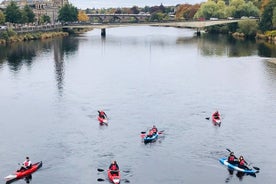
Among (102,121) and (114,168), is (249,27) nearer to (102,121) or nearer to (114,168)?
(102,121)

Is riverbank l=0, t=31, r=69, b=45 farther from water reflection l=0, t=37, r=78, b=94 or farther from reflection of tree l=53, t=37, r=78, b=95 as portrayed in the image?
reflection of tree l=53, t=37, r=78, b=95

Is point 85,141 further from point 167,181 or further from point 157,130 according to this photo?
point 167,181

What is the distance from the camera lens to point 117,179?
33875 mm

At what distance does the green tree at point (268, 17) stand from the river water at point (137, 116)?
135ft

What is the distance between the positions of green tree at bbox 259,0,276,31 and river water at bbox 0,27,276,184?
1617 inches

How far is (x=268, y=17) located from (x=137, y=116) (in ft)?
286

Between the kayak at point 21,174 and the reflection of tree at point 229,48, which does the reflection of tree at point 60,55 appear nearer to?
the kayak at point 21,174

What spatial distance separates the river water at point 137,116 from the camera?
3672 centimetres

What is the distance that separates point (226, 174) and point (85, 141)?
12329 millimetres

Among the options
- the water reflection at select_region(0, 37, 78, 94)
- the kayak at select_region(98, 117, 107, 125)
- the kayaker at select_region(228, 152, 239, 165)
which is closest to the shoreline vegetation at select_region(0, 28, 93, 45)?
the water reflection at select_region(0, 37, 78, 94)

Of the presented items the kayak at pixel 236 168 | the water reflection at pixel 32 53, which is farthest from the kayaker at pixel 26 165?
the water reflection at pixel 32 53

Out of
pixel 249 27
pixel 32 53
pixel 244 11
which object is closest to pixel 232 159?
pixel 32 53

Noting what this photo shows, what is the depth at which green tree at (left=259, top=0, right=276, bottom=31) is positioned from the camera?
125 metres

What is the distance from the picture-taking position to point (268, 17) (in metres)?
127
